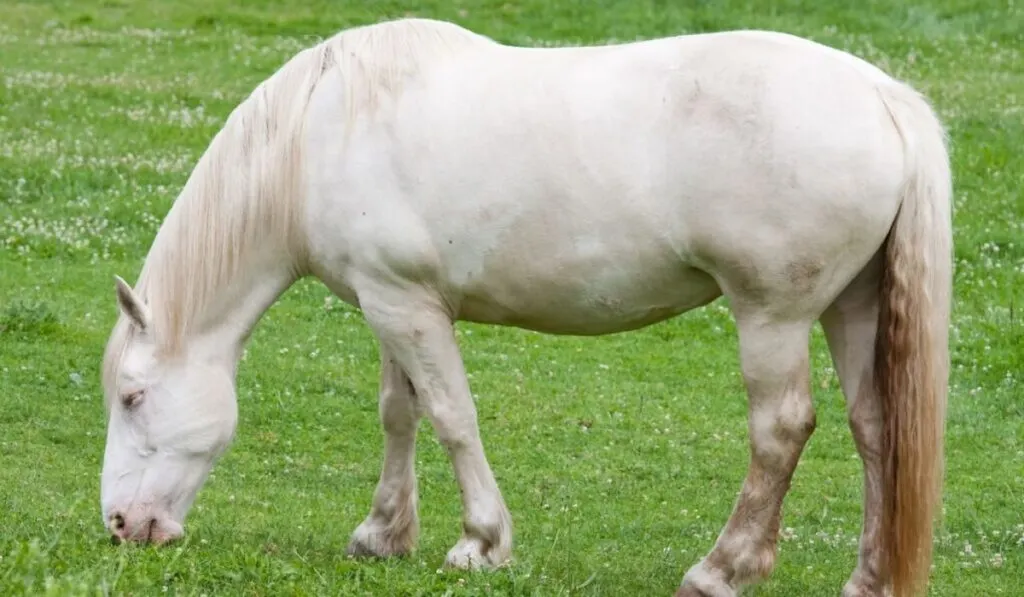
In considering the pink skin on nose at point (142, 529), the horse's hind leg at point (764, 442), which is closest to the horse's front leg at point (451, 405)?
the horse's hind leg at point (764, 442)

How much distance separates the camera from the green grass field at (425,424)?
6363 millimetres

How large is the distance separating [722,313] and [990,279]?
2.09m

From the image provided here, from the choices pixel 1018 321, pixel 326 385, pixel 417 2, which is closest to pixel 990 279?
pixel 1018 321

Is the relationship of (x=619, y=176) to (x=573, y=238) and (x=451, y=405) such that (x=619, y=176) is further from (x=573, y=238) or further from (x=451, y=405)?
(x=451, y=405)

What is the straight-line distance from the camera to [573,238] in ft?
19.8

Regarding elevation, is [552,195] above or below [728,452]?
above

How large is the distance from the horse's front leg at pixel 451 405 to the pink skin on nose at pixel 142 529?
1134 mm

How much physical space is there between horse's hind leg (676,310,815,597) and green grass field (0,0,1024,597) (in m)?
0.42

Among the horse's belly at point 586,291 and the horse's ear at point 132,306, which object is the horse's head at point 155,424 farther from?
the horse's belly at point 586,291

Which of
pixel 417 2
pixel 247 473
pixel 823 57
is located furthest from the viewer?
pixel 417 2

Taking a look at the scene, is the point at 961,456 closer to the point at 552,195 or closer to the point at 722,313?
the point at 722,313

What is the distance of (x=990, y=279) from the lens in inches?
485

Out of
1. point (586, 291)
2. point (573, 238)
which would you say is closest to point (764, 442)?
point (586, 291)

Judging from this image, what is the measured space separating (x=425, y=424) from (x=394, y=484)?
2739mm
